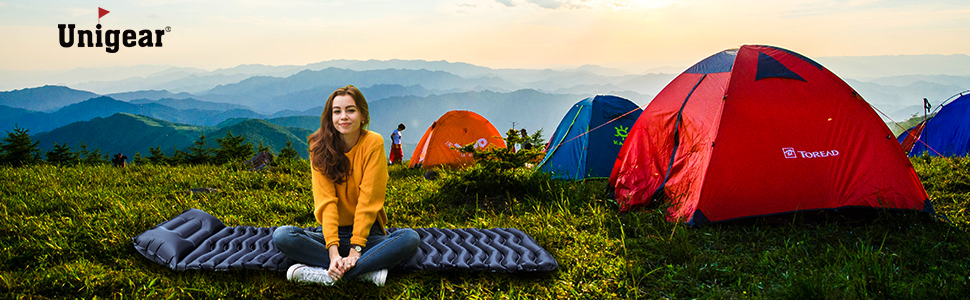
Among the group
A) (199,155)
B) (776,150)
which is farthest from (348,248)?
(199,155)

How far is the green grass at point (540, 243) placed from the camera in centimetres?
302

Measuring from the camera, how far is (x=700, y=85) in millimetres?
5062

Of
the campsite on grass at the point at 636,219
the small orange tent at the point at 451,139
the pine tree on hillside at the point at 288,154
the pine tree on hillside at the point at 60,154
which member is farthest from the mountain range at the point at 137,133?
the campsite on grass at the point at 636,219

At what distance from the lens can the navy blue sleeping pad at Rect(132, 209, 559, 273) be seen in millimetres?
3303

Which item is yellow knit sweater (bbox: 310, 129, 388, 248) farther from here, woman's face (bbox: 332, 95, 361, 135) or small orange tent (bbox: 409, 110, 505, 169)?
Answer: small orange tent (bbox: 409, 110, 505, 169)

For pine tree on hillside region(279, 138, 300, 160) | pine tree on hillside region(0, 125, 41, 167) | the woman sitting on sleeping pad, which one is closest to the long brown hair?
the woman sitting on sleeping pad

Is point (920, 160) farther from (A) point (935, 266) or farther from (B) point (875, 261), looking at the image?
(B) point (875, 261)

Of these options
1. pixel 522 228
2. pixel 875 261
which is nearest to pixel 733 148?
pixel 875 261

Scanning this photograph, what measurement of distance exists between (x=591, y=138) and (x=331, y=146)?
17.1 feet

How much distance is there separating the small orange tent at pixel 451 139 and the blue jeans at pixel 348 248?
6909 millimetres

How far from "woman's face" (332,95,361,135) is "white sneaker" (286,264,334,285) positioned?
3.14 ft

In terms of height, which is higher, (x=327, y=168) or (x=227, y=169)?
(x=327, y=168)

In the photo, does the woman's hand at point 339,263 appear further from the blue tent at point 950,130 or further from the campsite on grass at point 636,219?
the blue tent at point 950,130

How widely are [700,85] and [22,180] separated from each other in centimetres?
864
